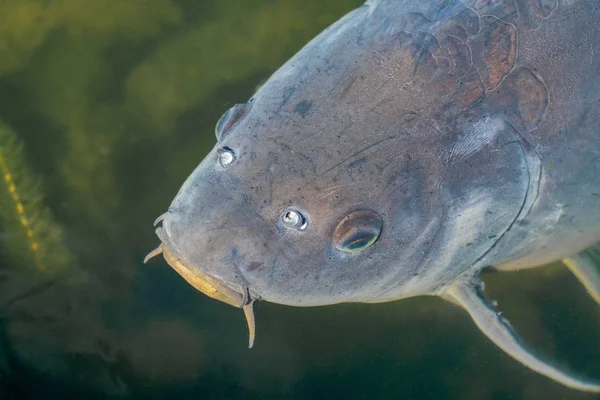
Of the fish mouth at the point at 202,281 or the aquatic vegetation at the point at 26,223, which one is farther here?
the aquatic vegetation at the point at 26,223

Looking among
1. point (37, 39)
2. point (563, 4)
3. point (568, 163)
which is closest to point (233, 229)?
point (568, 163)

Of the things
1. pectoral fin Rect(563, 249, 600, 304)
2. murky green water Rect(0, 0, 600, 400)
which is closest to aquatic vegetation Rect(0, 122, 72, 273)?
murky green water Rect(0, 0, 600, 400)

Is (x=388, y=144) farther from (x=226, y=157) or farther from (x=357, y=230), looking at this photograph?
(x=226, y=157)

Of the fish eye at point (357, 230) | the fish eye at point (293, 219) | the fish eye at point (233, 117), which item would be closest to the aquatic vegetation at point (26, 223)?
the fish eye at point (233, 117)

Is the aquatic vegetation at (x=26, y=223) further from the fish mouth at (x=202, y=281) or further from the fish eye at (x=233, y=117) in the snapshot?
the fish eye at (x=233, y=117)

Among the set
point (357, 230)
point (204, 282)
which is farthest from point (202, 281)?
point (357, 230)

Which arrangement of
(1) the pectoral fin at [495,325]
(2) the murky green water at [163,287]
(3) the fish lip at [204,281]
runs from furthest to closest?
(2) the murky green water at [163,287]
(1) the pectoral fin at [495,325]
(3) the fish lip at [204,281]

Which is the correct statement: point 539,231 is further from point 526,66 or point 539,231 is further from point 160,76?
point 160,76
